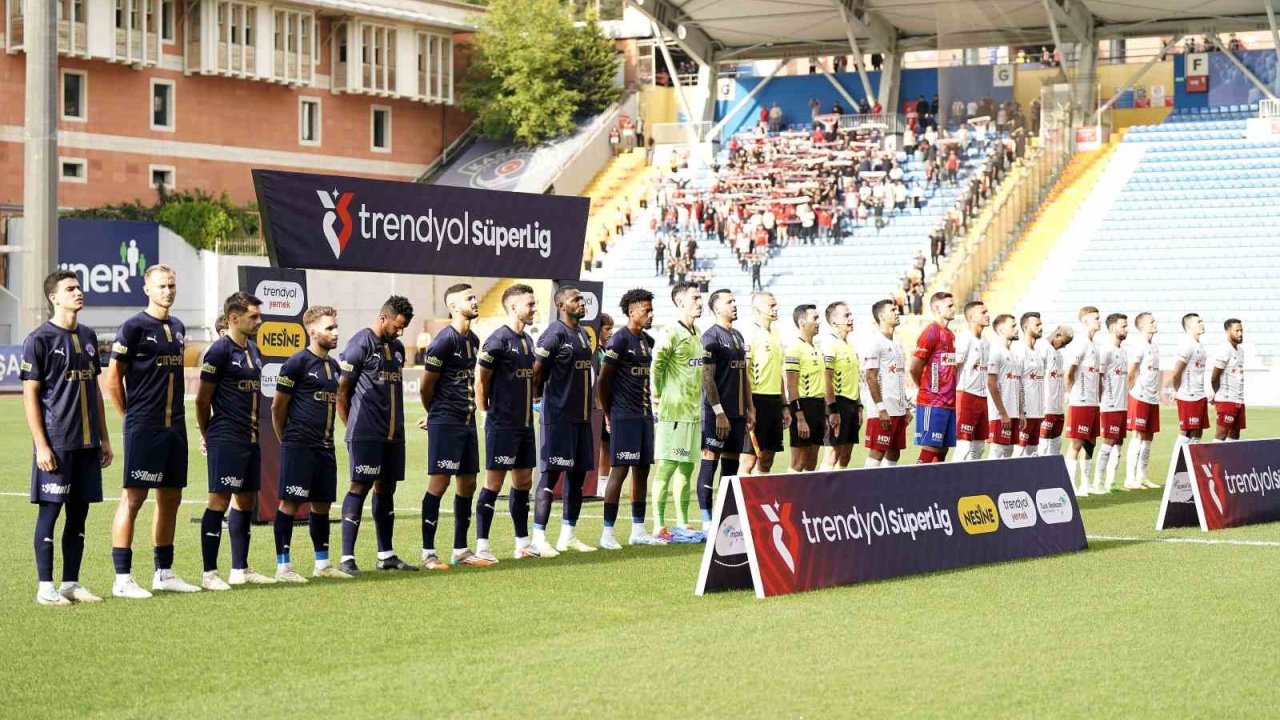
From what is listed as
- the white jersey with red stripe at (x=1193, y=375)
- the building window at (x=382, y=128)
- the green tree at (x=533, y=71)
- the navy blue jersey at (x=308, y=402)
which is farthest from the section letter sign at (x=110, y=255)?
the navy blue jersey at (x=308, y=402)

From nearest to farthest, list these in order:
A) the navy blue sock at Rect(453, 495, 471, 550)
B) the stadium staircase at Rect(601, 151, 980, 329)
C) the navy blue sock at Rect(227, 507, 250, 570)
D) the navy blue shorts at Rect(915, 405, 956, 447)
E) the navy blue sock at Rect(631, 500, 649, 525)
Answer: the navy blue sock at Rect(227, 507, 250, 570) → the navy blue sock at Rect(453, 495, 471, 550) → the navy blue sock at Rect(631, 500, 649, 525) → the navy blue shorts at Rect(915, 405, 956, 447) → the stadium staircase at Rect(601, 151, 980, 329)

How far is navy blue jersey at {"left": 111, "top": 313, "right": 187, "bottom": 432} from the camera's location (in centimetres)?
1027

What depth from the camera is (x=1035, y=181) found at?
43.1 metres

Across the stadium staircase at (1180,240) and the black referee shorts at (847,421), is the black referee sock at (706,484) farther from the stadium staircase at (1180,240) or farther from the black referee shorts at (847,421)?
the stadium staircase at (1180,240)

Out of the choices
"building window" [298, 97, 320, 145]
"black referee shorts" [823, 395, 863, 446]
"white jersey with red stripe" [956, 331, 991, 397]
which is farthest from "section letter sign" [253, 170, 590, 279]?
"building window" [298, 97, 320, 145]

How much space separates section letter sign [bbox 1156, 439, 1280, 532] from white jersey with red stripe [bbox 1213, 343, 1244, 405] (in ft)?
13.4

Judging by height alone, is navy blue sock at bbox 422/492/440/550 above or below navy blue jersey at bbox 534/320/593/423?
below

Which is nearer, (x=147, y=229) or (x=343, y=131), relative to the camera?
(x=147, y=229)

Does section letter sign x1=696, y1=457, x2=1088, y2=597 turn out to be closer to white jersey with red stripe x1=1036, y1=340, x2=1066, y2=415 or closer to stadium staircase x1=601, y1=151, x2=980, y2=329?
white jersey with red stripe x1=1036, y1=340, x2=1066, y2=415

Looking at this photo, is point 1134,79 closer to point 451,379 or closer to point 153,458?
point 451,379

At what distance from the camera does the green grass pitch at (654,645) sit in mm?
7273

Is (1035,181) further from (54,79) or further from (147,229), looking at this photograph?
(54,79)

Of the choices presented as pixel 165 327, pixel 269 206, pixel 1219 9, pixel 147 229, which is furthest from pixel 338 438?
pixel 1219 9

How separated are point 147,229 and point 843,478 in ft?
128
